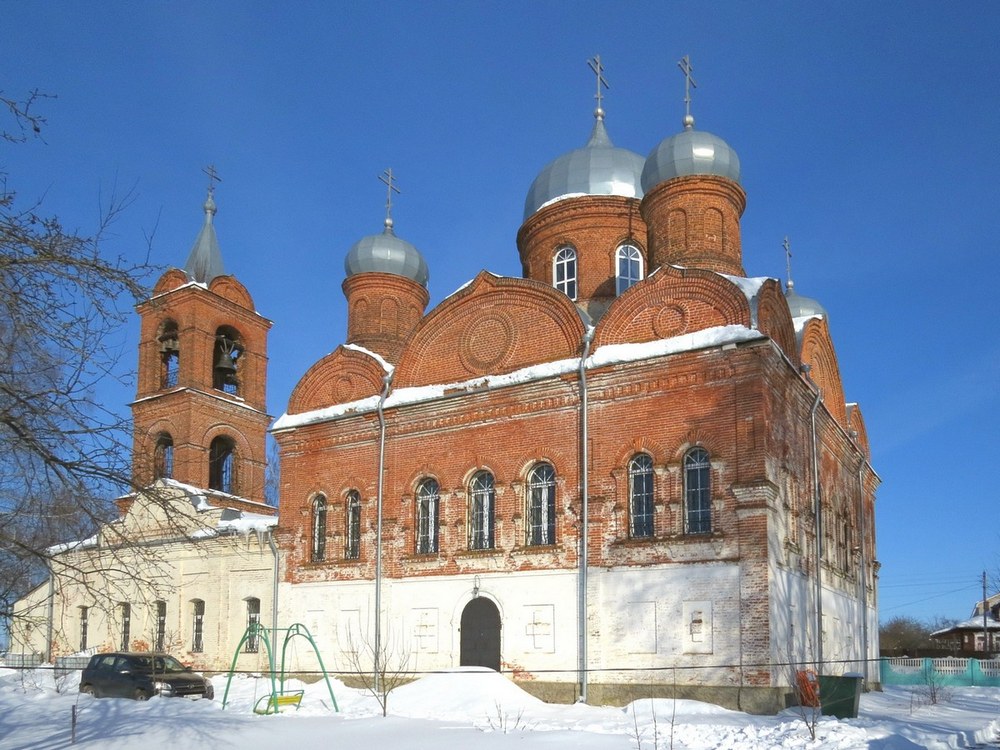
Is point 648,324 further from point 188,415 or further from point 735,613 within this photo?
point 188,415

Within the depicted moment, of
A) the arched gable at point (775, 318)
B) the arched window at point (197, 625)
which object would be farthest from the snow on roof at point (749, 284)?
the arched window at point (197, 625)

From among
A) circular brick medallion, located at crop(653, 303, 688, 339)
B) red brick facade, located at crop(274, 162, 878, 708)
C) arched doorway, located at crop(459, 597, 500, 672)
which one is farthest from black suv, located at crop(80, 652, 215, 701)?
circular brick medallion, located at crop(653, 303, 688, 339)

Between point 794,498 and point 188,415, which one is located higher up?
point 188,415

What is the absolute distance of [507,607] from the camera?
53.1 feet

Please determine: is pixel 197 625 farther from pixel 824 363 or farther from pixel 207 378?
pixel 824 363

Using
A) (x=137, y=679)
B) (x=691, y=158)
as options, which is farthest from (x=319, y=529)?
(x=691, y=158)

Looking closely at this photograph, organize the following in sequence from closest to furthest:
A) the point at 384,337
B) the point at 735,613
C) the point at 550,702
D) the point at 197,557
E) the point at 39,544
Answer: the point at 39,544 → the point at 735,613 → the point at 550,702 → the point at 197,557 → the point at 384,337

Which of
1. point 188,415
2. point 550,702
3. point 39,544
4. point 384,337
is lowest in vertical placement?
point 550,702

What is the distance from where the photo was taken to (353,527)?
18781 mm

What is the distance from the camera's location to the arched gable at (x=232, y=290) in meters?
25.0

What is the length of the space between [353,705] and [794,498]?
7.40 meters

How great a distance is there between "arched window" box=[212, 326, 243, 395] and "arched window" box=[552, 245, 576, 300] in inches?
348

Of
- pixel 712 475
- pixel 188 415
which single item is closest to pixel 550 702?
pixel 712 475

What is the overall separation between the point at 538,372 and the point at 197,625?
9.87 m
